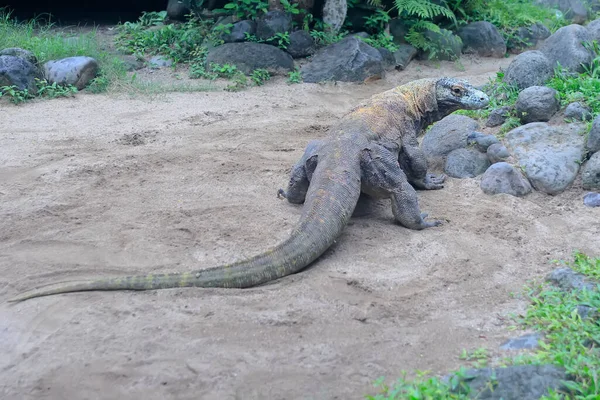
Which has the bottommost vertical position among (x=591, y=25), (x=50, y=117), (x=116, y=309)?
(x=50, y=117)

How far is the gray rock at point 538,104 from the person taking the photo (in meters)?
5.54

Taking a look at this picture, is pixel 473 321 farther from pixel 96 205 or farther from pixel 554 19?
pixel 554 19

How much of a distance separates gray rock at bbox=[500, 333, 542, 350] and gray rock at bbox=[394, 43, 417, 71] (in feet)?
20.5

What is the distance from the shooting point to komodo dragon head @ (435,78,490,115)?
17.6ft

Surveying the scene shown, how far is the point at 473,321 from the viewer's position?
325 centimetres

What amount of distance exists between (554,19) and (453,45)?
2.33 metres

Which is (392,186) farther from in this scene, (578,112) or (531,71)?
(531,71)

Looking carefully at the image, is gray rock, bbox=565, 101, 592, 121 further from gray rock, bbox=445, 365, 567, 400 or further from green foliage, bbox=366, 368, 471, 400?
green foliage, bbox=366, 368, 471, 400

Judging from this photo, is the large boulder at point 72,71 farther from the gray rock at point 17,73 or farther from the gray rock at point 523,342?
the gray rock at point 523,342

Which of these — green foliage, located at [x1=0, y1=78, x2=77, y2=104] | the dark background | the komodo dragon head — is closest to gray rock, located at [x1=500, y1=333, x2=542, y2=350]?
the komodo dragon head

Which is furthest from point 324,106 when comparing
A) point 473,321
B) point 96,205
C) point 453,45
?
point 473,321

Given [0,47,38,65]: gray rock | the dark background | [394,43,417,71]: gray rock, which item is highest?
[394,43,417,71]: gray rock

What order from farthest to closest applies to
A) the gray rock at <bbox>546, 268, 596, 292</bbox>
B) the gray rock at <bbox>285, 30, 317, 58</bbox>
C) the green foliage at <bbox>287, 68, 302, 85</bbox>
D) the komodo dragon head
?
the gray rock at <bbox>285, 30, 317, 58</bbox>, the green foliage at <bbox>287, 68, 302, 85</bbox>, the komodo dragon head, the gray rock at <bbox>546, 268, 596, 292</bbox>

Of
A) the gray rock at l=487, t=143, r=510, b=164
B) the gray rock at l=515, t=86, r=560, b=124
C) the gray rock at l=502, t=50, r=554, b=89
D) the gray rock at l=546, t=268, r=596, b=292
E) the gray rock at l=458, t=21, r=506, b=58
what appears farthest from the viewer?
the gray rock at l=458, t=21, r=506, b=58
